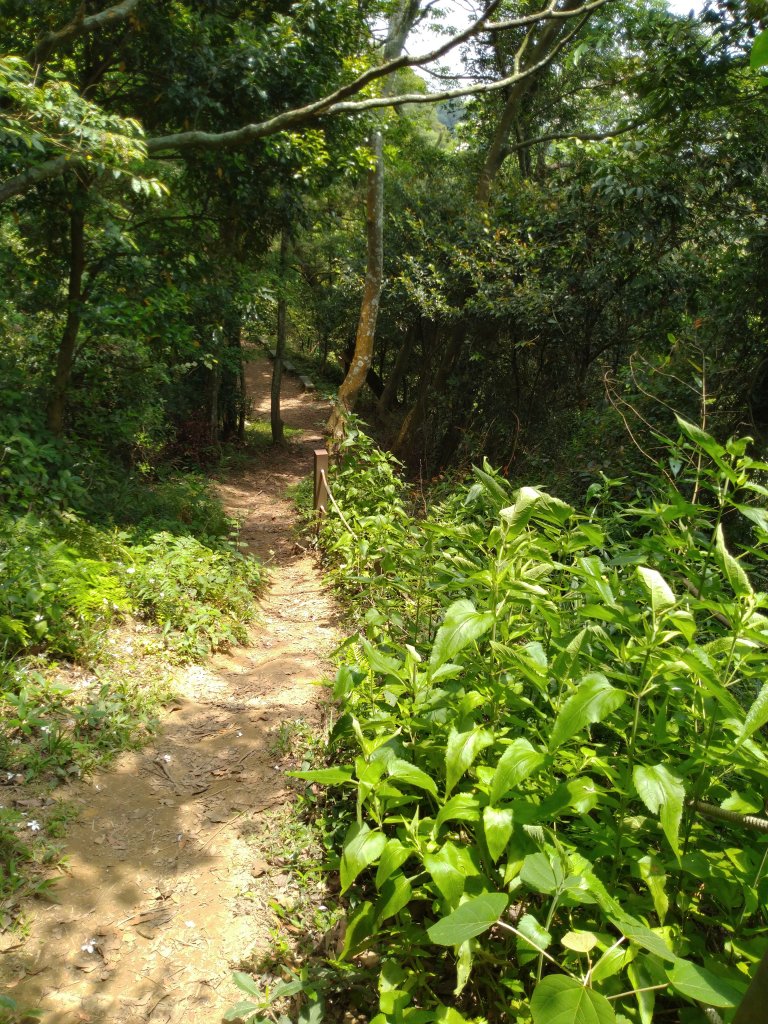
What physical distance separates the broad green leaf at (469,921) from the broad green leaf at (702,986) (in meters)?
0.35

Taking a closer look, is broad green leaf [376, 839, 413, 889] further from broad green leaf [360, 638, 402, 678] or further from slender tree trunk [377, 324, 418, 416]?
slender tree trunk [377, 324, 418, 416]

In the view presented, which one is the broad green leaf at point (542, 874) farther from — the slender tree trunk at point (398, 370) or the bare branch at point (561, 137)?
the bare branch at point (561, 137)

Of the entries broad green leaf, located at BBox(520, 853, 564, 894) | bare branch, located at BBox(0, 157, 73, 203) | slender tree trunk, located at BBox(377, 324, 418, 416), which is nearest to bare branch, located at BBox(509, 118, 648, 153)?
slender tree trunk, located at BBox(377, 324, 418, 416)

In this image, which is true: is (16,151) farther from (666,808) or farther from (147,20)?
(666,808)

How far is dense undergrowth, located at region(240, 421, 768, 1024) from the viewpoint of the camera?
4.52 feet

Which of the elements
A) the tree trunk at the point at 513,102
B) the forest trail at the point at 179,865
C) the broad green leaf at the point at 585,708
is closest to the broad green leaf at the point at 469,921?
the broad green leaf at the point at 585,708

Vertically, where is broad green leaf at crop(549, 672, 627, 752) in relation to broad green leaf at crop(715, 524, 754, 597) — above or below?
below

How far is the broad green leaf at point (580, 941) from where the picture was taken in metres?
1.23

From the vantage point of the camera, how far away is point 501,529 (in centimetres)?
204

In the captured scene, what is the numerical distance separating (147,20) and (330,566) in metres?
5.63

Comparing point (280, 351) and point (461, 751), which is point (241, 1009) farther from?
point (280, 351)

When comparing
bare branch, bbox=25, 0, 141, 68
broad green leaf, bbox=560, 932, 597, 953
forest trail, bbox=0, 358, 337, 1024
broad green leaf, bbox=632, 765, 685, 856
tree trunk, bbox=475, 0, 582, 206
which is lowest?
forest trail, bbox=0, 358, 337, 1024

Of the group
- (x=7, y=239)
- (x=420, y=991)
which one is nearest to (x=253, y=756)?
(x=420, y=991)

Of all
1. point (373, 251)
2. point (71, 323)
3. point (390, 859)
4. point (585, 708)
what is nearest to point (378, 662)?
point (390, 859)
